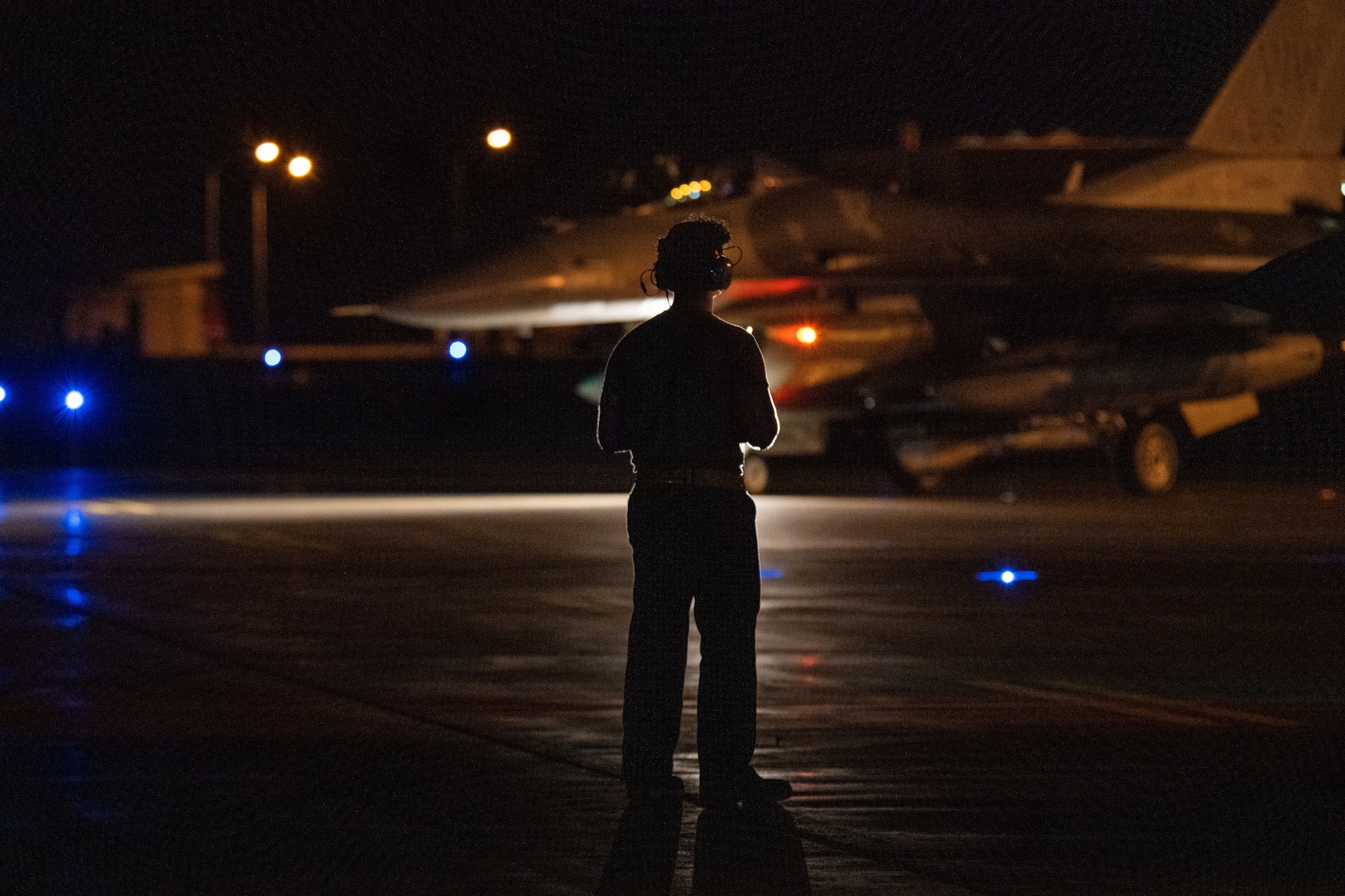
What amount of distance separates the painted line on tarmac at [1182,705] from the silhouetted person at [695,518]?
240cm

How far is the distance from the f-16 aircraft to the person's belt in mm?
15753

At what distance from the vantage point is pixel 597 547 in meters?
15.5

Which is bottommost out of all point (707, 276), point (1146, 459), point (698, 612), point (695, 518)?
point (698, 612)

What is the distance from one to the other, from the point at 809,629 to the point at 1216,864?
5.36 metres

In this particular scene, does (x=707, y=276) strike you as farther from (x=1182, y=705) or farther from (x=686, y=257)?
(x=1182, y=705)

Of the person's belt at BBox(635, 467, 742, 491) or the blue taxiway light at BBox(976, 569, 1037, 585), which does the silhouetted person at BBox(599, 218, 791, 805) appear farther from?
the blue taxiway light at BBox(976, 569, 1037, 585)

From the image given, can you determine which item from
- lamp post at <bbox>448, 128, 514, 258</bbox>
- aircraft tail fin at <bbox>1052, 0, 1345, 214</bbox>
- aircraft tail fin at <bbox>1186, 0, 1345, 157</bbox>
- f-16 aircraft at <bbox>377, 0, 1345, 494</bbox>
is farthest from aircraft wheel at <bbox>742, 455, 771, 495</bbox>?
lamp post at <bbox>448, 128, 514, 258</bbox>

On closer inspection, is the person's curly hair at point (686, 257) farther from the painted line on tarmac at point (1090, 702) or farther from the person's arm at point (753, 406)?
the painted line on tarmac at point (1090, 702)

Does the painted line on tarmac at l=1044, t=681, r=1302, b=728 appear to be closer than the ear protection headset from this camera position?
No

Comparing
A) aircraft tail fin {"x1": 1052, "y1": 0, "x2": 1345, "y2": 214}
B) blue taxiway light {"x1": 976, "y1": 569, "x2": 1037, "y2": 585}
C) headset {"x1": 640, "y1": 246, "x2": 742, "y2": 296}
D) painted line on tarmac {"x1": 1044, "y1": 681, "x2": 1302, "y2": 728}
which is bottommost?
painted line on tarmac {"x1": 1044, "y1": 681, "x2": 1302, "y2": 728}

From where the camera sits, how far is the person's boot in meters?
6.04

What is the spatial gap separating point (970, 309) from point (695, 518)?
17.5 meters

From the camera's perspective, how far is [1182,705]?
8016 mm

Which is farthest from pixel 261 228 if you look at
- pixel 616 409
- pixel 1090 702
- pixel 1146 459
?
pixel 616 409
